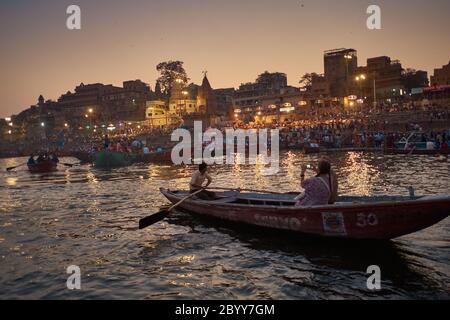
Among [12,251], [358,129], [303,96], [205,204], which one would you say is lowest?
[12,251]

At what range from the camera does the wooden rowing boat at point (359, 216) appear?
7082 mm

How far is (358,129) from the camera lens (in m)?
46.2

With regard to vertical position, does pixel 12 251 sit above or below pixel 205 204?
below

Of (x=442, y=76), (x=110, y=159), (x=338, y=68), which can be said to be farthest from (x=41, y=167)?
(x=442, y=76)

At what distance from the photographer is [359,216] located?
7.56 meters

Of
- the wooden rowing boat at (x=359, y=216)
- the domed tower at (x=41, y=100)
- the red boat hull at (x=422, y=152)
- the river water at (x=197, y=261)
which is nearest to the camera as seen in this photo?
the river water at (x=197, y=261)

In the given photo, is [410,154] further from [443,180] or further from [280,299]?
[280,299]

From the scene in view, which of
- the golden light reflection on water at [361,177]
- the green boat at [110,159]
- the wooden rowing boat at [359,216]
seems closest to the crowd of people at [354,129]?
the green boat at [110,159]

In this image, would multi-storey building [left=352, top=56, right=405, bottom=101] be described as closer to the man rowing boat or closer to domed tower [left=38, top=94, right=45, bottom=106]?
the man rowing boat

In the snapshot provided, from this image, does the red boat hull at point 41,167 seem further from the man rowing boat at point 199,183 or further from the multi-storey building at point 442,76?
the multi-storey building at point 442,76

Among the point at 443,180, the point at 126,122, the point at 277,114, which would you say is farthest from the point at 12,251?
the point at 126,122

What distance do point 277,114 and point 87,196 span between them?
5513cm

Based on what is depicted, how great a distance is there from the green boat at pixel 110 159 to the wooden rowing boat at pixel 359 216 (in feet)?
90.5

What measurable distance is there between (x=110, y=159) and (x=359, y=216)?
3086 centimetres
